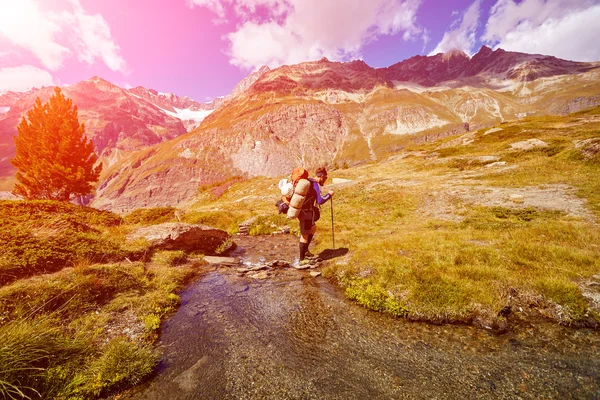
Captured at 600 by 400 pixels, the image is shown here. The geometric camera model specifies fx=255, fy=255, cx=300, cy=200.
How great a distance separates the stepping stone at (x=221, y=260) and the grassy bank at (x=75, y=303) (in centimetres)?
120

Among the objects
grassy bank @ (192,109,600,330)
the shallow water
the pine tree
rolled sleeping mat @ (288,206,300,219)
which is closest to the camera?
the shallow water

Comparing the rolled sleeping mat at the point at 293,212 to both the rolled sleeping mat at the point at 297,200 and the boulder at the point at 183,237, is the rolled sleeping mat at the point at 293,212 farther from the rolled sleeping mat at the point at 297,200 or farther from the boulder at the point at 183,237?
the boulder at the point at 183,237

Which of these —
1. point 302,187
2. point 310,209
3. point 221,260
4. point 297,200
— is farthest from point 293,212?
point 221,260

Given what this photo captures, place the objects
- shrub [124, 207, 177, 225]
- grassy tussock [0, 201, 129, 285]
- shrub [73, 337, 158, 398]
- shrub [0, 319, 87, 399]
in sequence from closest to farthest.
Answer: shrub [0, 319, 87, 399] < shrub [73, 337, 158, 398] < grassy tussock [0, 201, 129, 285] < shrub [124, 207, 177, 225]

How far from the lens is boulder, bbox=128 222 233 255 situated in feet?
44.4

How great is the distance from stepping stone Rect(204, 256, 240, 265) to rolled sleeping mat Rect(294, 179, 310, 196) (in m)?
5.30

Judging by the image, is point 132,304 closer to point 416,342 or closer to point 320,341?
point 320,341

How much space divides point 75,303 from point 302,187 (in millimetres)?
8494

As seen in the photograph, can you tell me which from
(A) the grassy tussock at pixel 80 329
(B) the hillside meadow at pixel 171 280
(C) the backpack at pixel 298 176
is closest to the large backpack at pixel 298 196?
(C) the backpack at pixel 298 176

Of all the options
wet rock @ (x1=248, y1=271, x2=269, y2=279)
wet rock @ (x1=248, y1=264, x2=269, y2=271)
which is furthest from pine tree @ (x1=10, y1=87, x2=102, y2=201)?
wet rock @ (x1=248, y1=271, x2=269, y2=279)

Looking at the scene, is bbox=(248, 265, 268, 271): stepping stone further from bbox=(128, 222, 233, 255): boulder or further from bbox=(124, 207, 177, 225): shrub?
bbox=(124, 207, 177, 225): shrub

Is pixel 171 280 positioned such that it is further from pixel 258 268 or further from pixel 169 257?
pixel 258 268

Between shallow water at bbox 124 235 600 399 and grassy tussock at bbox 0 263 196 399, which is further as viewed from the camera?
shallow water at bbox 124 235 600 399

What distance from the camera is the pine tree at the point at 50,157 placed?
25.1 m
